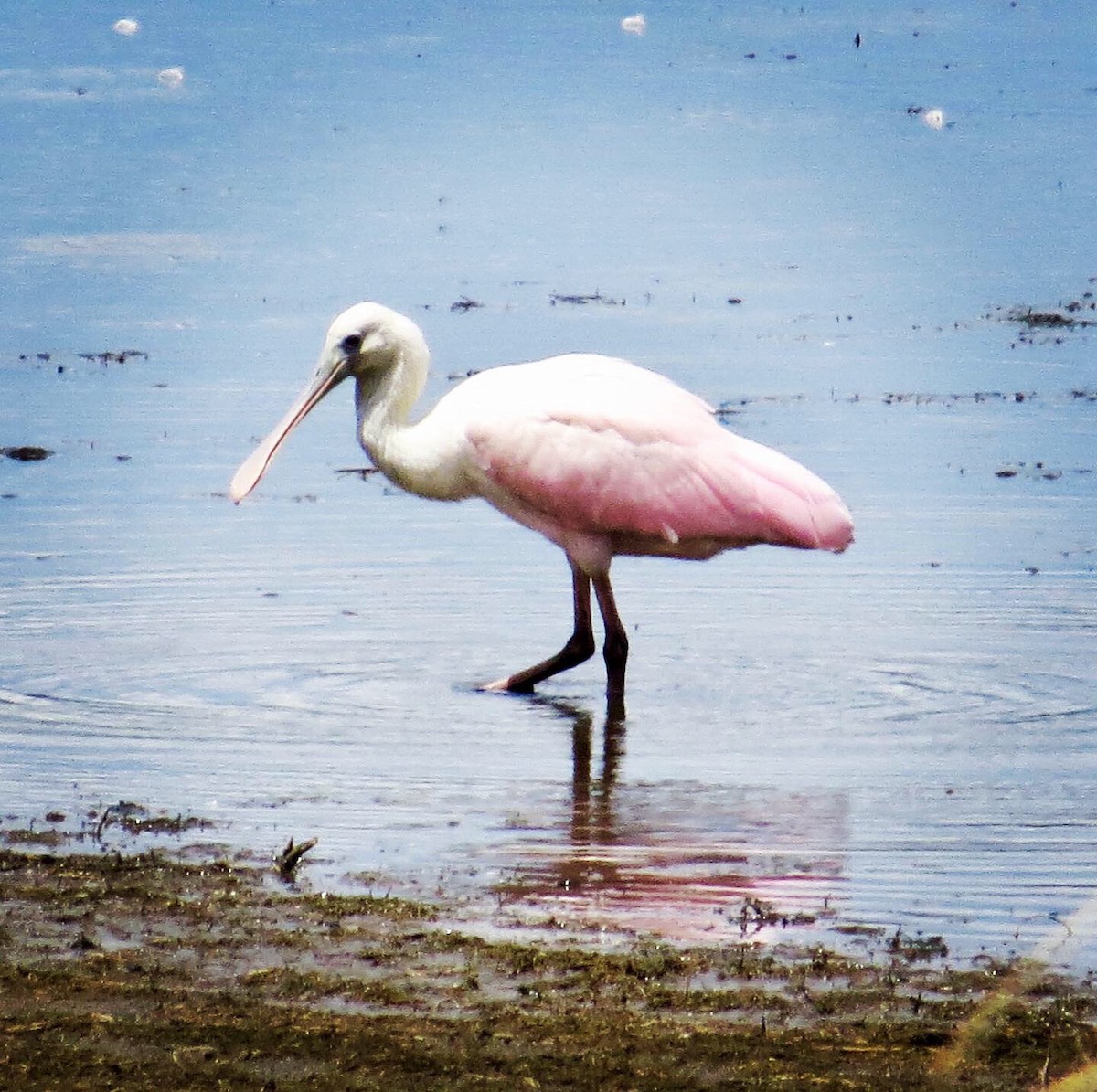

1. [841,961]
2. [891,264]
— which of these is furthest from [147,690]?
[891,264]

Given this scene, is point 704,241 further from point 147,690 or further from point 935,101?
point 147,690

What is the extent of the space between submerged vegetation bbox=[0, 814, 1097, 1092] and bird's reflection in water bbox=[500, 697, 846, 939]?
0.92 feet

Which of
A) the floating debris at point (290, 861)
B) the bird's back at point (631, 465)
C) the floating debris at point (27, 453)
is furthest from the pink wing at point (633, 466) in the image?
the floating debris at point (27, 453)

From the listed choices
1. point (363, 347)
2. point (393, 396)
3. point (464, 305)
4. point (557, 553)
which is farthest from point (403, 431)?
Answer: point (464, 305)

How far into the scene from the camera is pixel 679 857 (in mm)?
7148

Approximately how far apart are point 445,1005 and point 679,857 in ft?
5.24

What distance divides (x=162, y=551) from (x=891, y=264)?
921cm

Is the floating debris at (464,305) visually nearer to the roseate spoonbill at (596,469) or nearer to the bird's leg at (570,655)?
the roseate spoonbill at (596,469)

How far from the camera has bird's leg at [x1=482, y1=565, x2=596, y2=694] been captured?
9391 mm

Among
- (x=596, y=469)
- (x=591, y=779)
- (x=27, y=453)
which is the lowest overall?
(x=591, y=779)

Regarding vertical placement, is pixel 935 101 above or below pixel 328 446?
above

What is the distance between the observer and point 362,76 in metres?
29.8

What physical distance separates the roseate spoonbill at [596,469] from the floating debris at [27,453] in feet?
12.9

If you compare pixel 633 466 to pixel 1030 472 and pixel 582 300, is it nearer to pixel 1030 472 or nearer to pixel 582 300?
pixel 1030 472
